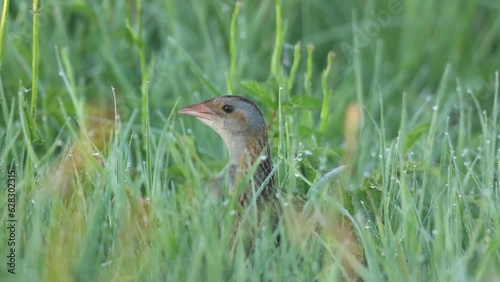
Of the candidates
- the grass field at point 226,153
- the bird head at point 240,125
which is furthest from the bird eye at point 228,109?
the grass field at point 226,153

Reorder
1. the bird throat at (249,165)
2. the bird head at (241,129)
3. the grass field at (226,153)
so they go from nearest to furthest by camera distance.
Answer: the grass field at (226,153) < the bird throat at (249,165) < the bird head at (241,129)

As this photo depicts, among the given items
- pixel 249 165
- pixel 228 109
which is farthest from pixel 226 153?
pixel 249 165

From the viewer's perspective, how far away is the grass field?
291cm

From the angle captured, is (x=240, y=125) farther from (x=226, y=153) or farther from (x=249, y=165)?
(x=226, y=153)

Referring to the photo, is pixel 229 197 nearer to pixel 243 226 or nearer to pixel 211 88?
pixel 243 226

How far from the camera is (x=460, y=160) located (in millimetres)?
4211

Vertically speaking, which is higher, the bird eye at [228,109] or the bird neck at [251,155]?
the bird eye at [228,109]

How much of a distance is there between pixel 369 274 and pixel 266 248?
310 mm

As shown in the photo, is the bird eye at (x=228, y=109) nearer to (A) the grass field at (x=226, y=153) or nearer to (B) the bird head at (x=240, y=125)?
(B) the bird head at (x=240, y=125)

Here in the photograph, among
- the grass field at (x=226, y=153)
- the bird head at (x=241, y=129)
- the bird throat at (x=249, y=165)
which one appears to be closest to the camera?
the grass field at (x=226, y=153)

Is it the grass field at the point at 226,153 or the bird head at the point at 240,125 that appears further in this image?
the bird head at the point at 240,125

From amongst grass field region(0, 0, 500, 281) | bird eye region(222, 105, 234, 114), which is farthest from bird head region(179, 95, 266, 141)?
grass field region(0, 0, 500, 281)

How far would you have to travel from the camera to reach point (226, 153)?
4.47m

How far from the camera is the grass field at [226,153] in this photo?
2912 millimetres
